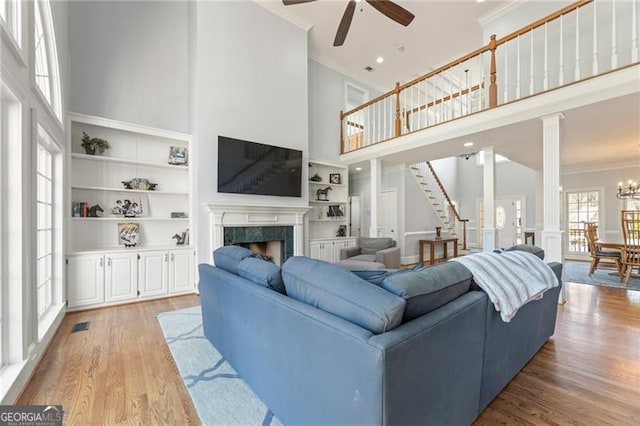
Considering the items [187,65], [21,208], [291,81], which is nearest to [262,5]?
[291,81]

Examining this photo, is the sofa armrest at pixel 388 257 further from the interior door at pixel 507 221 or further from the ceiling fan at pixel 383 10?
the interior door at pixel 507 221

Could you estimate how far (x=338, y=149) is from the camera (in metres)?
6.73

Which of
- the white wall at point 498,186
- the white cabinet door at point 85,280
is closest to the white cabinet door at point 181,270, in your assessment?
the white cabinet door at point 85,280

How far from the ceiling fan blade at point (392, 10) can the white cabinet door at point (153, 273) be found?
14.7ft

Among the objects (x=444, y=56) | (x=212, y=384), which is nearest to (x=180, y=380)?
(x=212, y=384)

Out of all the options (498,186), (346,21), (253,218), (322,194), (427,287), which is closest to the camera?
(427,287)

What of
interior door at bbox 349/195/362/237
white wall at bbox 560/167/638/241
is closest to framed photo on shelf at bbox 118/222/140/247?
interior door at bbox 349/195/362/237

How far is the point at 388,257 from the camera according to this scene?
5055 mm

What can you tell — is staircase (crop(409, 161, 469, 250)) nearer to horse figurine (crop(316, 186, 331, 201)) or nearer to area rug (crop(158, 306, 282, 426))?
horse figurine (crop(316, 186, 331, 201))

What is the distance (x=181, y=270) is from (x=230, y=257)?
2446 mm

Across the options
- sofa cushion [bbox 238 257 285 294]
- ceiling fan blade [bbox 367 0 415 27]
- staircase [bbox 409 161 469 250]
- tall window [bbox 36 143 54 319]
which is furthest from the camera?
staircase [bbox 409 161 469 250]

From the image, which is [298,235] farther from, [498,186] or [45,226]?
[498,186]

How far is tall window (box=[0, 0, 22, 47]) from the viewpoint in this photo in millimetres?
1833

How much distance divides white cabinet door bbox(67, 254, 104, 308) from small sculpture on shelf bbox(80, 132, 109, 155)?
4.71 ft
